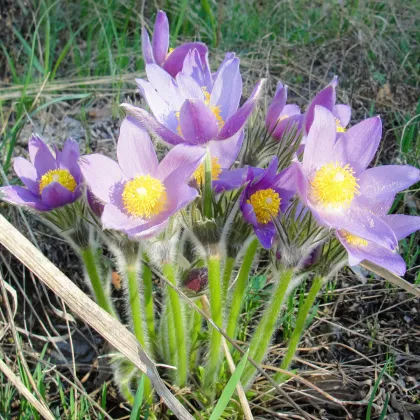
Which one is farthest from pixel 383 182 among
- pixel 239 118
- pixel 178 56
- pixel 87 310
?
pixel 87 310

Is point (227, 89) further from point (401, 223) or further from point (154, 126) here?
point (401, 223)

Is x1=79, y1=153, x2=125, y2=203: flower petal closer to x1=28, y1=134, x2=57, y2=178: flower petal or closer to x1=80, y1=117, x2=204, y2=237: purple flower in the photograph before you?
x1=80, y1=117, x2=204, y2=237: purple flower

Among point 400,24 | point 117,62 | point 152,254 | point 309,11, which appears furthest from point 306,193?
point 309,11

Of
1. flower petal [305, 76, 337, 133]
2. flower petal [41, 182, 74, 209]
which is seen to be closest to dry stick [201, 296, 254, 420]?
flower petal [41, 182, 74, 209]

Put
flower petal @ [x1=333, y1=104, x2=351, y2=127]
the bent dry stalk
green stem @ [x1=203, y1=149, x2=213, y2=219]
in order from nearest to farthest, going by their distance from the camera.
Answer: green stem @ [x1=203, y1=149, x2=213, y2=219], the bent dry stalk, flower petal @ [x1=333, y1=104, x2=351, y2=127]

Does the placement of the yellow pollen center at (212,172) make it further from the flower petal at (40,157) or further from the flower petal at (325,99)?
the flower petal at (40,157)

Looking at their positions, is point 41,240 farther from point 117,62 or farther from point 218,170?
point 117,62
